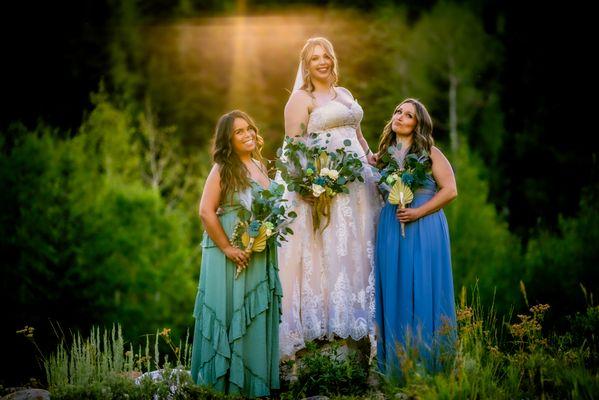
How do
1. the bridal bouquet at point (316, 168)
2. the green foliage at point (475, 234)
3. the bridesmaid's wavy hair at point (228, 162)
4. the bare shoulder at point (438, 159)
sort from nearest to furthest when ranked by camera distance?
the bridesmaid's wavy hair at point (228, 162), the bridal bouquet at point (316, 168), the bare shoulder at point (438, 159), the green foliage at point (475, 234)

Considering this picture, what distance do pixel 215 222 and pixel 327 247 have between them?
1249mm

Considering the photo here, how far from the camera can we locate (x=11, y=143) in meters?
21.5

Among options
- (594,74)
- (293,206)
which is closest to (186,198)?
(594,74)

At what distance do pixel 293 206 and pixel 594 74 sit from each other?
45.6 feet

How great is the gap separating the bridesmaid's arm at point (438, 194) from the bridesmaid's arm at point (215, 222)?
1.54 m

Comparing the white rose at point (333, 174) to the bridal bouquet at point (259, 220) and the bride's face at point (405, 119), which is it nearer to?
the bridal bouquet at point (259, 220)

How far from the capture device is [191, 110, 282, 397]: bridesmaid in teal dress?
19.8 feet

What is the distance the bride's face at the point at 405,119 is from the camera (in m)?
6.74

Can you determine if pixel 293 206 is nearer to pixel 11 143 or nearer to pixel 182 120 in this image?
pixel 11 143

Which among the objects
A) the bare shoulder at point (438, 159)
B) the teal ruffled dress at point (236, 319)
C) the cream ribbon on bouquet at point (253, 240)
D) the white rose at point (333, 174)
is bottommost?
the teal ruffled dress at point (236, 319)

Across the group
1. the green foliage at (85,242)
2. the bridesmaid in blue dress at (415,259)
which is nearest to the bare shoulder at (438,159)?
the bridesmaid in blue dress at (415,259)

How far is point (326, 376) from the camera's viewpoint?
626 centimetres

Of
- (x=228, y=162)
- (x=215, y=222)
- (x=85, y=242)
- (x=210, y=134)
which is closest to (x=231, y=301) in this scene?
(x=215, y=222)

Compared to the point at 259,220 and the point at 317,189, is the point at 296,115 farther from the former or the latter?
the point at 259,220
